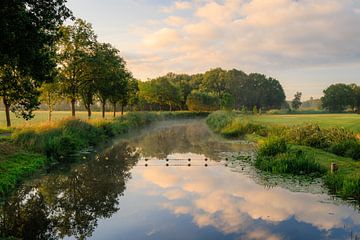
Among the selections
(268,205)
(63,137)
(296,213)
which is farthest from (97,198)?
(63,137)

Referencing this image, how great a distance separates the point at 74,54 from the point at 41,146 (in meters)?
23.9

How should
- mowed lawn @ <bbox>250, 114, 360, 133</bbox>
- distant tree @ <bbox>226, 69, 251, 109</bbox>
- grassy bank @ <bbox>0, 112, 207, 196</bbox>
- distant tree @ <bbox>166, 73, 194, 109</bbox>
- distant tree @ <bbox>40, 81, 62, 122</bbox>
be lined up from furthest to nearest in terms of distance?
distant tree @ <bbox>226, 69, 251, 109</bbox> < distant tree @ <bbox>166, 73, 194, 109</bbox> < distant tree @ <bbox>40, 81, 62, 122</bbox> < mowed lawn @ <bbox>250, 114, 360, 133</bbox> < grassy bank @ <bbox>0, 112, 207, 196</bbox>

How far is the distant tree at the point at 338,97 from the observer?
13338cm

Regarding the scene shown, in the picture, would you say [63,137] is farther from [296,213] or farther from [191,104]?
[191,104]

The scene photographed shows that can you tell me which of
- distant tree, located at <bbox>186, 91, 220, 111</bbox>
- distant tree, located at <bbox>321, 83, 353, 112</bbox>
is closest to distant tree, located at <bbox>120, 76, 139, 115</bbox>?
distant tree, located at <bbox>186, 91, 220, 111</bbox>

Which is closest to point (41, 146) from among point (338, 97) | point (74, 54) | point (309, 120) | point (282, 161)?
point (282, 161)

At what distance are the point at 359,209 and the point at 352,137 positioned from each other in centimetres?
1417

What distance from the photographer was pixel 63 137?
26.7 meters

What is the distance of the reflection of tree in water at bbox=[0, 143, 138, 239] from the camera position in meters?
11.6

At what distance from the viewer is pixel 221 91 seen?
157125 millimetres

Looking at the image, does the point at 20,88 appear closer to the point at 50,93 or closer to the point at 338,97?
the point at 50,93

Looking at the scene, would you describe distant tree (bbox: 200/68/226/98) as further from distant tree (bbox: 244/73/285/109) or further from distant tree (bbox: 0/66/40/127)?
distant tree (bbox: 0/66/40/127)

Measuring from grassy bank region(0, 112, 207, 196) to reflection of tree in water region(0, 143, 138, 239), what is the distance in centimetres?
142

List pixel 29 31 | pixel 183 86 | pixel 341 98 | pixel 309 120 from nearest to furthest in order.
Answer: pixel 29 31 → pixel 309 120 → pixel 341 98 → pixel 183 86
